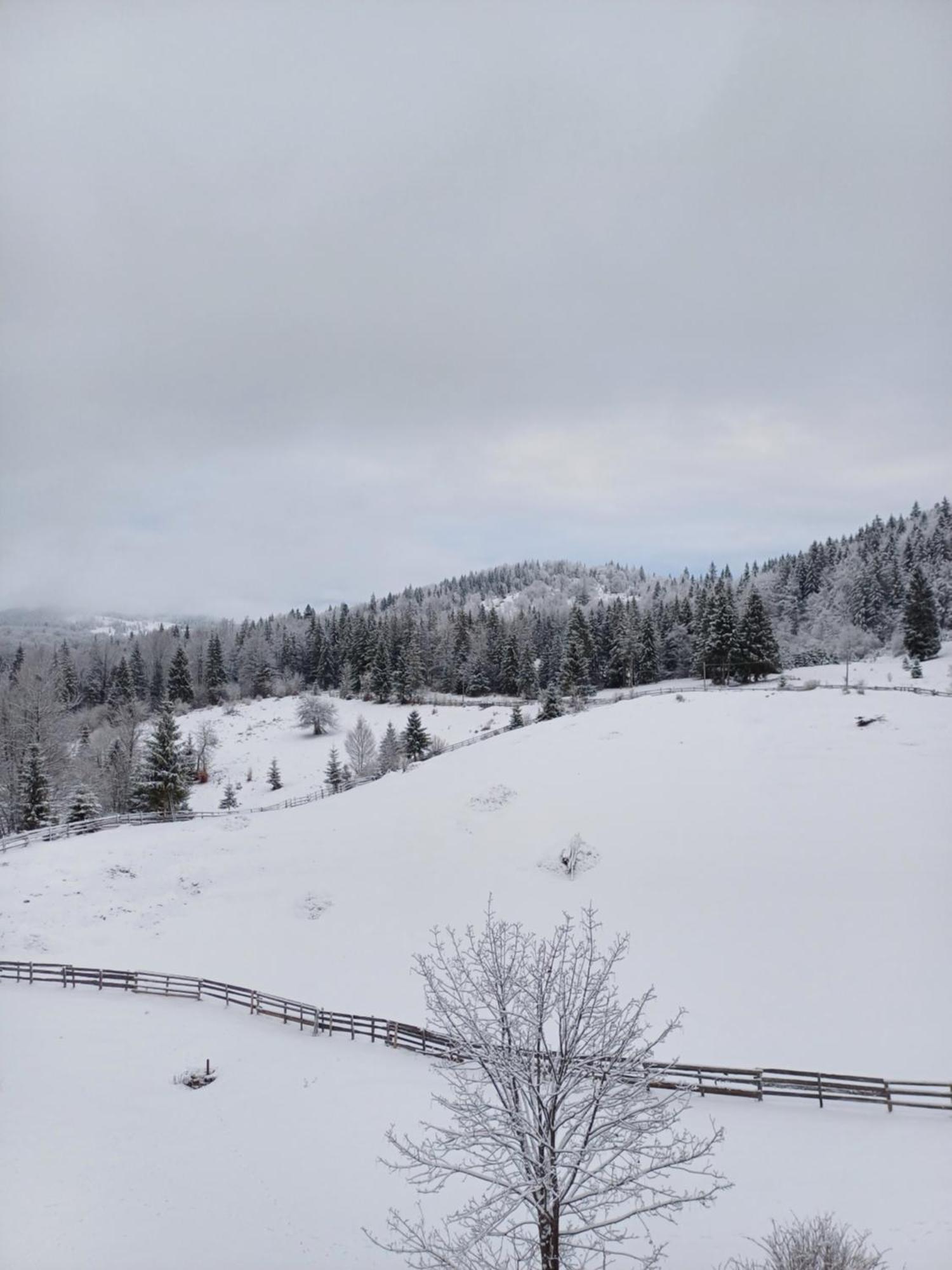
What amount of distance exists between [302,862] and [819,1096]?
26.6 m

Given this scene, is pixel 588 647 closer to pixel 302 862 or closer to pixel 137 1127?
pixel 302 862

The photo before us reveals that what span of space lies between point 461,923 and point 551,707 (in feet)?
112

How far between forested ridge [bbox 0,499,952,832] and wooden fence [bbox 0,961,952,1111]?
19.2m

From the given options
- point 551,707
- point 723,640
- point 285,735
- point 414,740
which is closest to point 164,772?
point 414,740

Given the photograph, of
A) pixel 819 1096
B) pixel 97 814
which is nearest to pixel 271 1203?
pixel 819 1096

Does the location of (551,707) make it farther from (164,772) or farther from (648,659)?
(164,772)

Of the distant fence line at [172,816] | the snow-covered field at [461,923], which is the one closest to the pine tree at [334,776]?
the distant fence line at [172,816]

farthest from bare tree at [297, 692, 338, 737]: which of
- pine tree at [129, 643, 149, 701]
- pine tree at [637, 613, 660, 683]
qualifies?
pine tree at [637, 613, 660, 683]

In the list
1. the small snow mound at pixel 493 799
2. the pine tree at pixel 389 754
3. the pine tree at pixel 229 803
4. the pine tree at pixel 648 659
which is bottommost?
the pine tree at pixel 229 803

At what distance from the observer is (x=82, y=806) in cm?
4122

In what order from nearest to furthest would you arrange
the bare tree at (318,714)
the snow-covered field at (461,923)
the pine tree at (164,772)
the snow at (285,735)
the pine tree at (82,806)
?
1. the snow-covered field at (461,923)
2. the pine tree at (82,806)
3. the pine tree at (164,772)
4. the snow at (285,735)
5. the bare tree at (318,714)

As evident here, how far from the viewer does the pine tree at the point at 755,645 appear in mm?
69250

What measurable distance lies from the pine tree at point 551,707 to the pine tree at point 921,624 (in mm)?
42778

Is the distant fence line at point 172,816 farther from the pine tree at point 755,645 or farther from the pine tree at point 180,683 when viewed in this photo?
the pine tree at point 180,683
